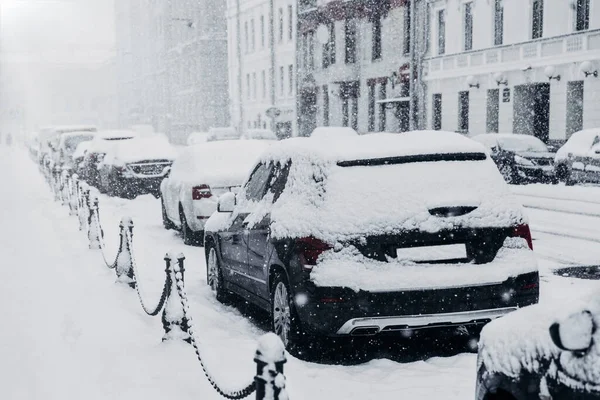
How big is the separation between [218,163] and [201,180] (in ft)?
2.50

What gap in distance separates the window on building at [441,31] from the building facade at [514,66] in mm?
17

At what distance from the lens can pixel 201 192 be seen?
1277cm

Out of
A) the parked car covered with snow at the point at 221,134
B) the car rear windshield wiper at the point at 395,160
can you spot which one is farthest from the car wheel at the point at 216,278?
the parked car covered with snow at the point at 221,134

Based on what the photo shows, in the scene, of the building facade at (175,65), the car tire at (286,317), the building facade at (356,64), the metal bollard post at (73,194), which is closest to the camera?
the car tire at (286,317)

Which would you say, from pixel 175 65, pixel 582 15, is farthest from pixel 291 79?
pixel 175 65

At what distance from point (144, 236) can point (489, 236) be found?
939 cm

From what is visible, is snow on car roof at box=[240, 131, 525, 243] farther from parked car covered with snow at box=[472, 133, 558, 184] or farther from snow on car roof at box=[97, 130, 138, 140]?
snow on car roof at box=[97, 130, 138, 140]

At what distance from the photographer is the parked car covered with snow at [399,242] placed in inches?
229

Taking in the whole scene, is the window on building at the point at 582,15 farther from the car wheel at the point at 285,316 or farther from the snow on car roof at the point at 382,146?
the car wheel at the point at 285,316

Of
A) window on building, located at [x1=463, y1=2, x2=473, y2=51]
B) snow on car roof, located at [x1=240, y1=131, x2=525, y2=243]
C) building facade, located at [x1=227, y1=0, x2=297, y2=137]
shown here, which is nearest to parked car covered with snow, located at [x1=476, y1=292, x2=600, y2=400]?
snow on car roof, located at [x1=240, y1=131, x2=525, y2=243]

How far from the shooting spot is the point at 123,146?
2247 cm

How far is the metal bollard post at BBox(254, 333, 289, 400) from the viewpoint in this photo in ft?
11.6

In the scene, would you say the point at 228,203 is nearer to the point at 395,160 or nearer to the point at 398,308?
the point at 395,160

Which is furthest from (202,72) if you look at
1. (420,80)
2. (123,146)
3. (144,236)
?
(144,236)
